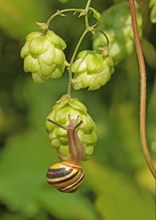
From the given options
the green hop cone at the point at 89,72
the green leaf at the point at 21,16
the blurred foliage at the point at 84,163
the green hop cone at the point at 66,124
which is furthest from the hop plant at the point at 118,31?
the green leaf at the point at 21,16

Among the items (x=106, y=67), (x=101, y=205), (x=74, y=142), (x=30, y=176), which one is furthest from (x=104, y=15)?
(x=30, y=176)

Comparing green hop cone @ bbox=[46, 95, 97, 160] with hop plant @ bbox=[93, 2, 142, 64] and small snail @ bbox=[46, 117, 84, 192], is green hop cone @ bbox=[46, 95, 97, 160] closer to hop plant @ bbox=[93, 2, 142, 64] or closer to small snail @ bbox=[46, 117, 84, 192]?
small snail @ bbox=[46, 117, 84, 192]

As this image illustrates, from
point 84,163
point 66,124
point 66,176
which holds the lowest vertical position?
point 84,163

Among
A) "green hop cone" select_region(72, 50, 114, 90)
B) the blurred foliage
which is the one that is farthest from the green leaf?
"green hop cone" select_region(72, 50, 114, 90)

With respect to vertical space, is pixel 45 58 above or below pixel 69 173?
above

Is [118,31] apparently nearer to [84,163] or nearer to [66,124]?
[66,124]

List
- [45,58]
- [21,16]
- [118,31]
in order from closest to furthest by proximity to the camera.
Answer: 1. [45,58]
2. [118,31]
3. [21,16]

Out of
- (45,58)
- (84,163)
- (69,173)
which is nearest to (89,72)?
(45,58)

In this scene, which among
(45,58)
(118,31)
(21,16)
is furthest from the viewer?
(21,16)

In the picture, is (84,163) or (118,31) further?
(84,163)
